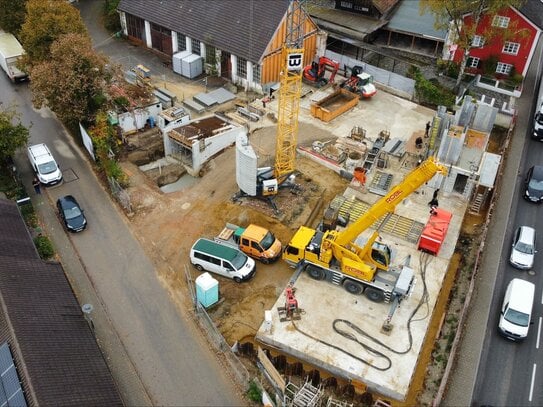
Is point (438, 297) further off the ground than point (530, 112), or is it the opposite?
point (530, 112)

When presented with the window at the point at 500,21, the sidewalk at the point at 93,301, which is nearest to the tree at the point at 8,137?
the sidewalk at the point at 93,301

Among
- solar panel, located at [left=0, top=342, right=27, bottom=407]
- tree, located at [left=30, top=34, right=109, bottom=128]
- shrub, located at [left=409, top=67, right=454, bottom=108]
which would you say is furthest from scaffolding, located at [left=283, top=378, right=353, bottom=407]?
shrub, located at [left=409, top=67, right=454, bottom=108]

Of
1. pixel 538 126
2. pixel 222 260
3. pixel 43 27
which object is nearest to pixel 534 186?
pixel 538 126

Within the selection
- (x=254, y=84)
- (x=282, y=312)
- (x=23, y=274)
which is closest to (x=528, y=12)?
(x=254, y=84)

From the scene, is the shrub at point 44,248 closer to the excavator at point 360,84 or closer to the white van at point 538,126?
the excavator at point 360,84

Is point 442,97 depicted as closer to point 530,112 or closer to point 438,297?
point 530,112

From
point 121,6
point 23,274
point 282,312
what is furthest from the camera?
point 121,6
